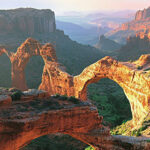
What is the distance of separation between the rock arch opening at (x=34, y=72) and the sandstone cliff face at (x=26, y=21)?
26388 mm

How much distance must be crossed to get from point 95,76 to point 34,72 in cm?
3504

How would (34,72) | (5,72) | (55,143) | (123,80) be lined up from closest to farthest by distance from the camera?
(123,80)
(55,143)
(5,72)
(34,72)

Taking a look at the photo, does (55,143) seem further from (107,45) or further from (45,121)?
(107,45)

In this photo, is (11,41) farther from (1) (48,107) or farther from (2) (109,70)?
(1) (48,107)

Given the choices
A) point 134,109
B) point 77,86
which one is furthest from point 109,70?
point 77,86

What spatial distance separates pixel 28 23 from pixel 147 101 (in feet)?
251

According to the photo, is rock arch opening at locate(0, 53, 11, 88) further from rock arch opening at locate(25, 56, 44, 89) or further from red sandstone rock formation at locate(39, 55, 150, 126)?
red sandstone rock formation at locate(39, 55, 150, 126)

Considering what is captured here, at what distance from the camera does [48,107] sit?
965 centimetres

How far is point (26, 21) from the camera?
78.9 metres

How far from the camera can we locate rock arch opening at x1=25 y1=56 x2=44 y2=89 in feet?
136

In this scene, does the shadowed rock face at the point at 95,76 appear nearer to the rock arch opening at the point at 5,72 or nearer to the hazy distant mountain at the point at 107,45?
the rock arch opening at the point at 5,72

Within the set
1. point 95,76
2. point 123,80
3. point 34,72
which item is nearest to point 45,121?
point 123,80

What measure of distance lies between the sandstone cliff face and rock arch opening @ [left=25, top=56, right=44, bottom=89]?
2639 cm

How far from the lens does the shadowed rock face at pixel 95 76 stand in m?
14.3
